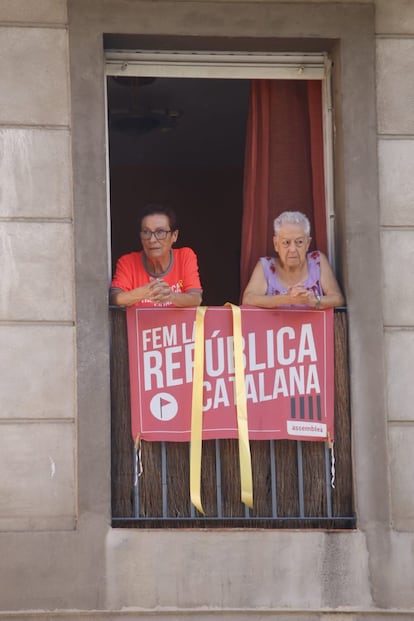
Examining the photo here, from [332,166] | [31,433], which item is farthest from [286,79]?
[31,433]

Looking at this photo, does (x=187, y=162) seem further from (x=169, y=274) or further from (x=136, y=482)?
(x=136, y=482)

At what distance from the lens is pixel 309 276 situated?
10469mm

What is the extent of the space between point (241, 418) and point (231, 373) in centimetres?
31

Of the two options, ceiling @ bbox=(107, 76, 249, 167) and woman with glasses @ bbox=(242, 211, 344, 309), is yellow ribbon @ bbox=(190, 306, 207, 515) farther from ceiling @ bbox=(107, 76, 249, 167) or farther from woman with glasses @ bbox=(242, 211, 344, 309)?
ceiling @ bbox=(107, 76, 249, 167)

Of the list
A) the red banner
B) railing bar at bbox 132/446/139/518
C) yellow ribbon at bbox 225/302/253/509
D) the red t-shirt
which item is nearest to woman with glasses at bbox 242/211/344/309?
the red banner

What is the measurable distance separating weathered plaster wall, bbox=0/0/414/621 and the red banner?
0.71 feet

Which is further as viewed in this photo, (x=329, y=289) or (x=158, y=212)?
(x=158, y=212)

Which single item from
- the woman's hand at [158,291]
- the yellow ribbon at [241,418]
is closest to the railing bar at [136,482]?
the yellow ribbon at [241,418]

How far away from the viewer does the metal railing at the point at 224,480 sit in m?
10.1

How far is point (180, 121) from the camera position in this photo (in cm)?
1353

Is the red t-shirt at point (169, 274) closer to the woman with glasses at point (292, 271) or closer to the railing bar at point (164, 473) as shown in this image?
the woman with glasses at point (292, 271)

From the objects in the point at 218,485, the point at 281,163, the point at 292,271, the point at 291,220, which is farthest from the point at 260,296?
the point at 218,485

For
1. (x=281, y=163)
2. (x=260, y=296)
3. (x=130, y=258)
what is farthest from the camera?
(x=281, y=163)

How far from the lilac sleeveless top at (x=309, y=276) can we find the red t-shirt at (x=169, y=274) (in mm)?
462
